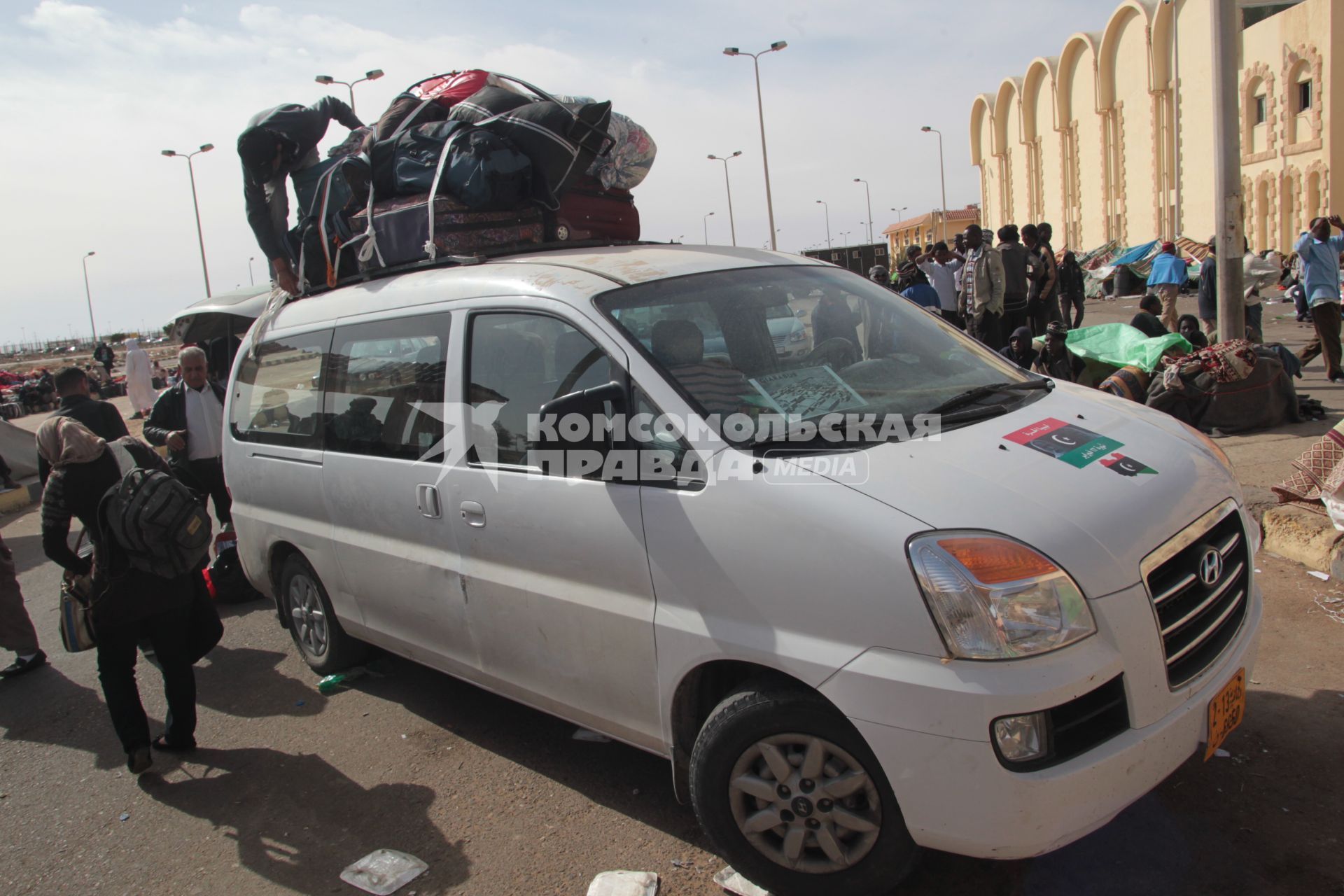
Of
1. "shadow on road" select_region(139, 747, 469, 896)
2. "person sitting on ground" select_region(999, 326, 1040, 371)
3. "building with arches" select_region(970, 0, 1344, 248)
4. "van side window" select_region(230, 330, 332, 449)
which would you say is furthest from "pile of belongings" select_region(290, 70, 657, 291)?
"building with arches" select_region(970, 0, 1344, 248)

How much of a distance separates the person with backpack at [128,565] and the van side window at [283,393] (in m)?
0.58

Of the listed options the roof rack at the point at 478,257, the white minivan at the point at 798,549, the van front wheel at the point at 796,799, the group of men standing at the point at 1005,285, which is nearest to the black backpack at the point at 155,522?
the white minivan at the point at 798,549

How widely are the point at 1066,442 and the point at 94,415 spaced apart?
531 cm

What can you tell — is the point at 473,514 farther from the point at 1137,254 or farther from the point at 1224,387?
the point at 1137,254

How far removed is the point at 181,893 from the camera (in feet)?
10.4

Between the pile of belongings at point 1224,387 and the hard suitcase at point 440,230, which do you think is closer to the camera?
the hard suitcase at point 440,230

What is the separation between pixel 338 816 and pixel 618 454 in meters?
1.95

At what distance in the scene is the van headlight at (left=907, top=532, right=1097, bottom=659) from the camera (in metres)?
2.20

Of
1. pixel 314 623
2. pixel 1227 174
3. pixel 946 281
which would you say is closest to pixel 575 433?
pixel 314 623

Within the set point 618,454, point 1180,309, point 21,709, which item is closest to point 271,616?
point 21,709

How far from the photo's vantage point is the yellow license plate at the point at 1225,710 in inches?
97.5

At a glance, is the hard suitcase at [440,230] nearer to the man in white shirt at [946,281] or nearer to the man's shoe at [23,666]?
the man's shoe at [23,666]

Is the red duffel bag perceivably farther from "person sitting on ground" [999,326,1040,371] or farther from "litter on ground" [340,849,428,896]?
"person sitting on ground" [999,326,1040,371]

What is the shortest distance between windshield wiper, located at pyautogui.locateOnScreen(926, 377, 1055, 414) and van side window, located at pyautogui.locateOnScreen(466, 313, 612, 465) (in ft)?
3.65
